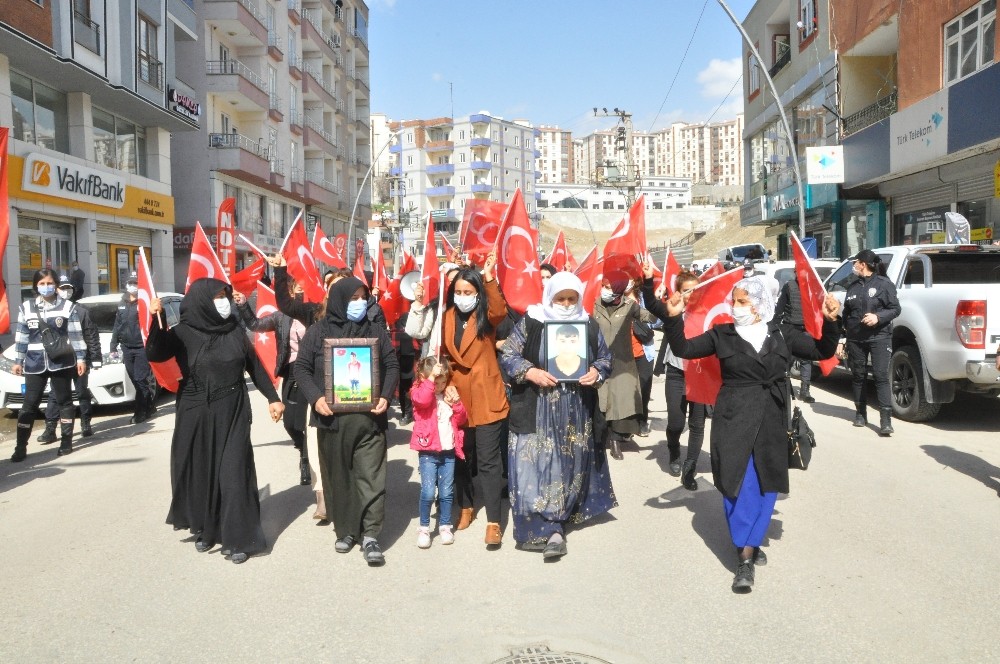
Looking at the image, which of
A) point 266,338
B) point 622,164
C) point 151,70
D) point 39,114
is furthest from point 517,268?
point 622,164

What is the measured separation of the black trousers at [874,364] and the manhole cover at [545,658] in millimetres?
6503

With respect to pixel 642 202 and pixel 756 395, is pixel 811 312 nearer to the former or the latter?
pixel 756 395

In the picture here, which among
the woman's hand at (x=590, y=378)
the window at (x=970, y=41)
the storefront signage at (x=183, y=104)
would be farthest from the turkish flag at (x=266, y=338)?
the storefront signage at (x=183, y=104)

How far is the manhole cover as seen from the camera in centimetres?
371

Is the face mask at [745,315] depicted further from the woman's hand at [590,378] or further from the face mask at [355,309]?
the face mask at [355,309]

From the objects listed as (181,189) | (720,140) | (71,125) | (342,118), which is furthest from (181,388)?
(720,140)

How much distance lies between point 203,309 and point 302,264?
3592 mm

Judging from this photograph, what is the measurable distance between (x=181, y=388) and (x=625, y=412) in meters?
3.74

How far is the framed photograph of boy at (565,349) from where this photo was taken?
5328 millimetres

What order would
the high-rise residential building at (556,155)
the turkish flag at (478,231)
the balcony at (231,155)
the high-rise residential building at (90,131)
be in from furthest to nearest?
1. the high-rise residential building at (556,155)
2. the balcony at (231,155)
3. the high-rise residential building at (90,131)
4. the turkish flag at (478,231)

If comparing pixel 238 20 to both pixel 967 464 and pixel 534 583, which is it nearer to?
pixel 967 464

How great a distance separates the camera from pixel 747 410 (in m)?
4.80

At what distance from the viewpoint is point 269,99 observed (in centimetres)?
3291

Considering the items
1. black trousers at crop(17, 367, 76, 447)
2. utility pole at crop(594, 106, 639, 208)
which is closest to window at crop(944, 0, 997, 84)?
black trousers at crop(17, 367, 76, 447)
